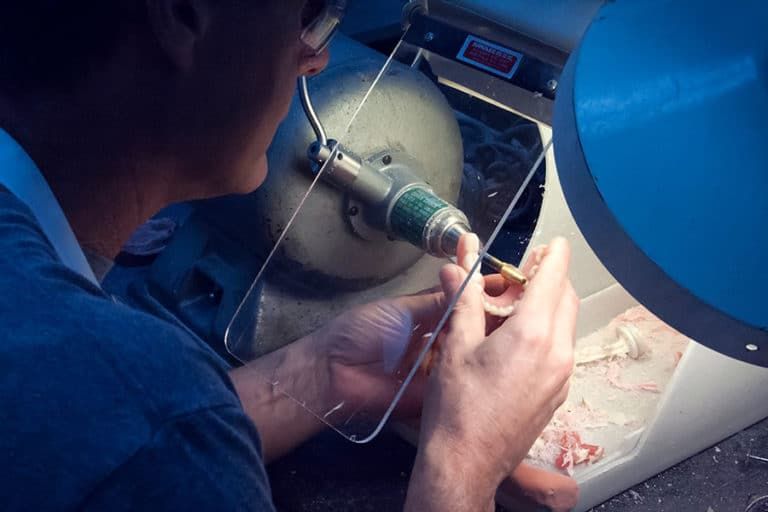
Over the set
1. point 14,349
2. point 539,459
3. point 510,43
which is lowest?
point 539,459

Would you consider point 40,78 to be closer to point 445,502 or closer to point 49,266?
point 49,266

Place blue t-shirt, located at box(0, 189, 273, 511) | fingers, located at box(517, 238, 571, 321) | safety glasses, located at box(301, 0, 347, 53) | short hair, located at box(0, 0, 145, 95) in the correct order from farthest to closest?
fingers, located at box(517, 238, 571, 321) < safety glasses, located at box(301, 0, 347, 53) < short hair, located at box(0, 0, 145, 95) < blue t-shirt, located at box(0, 189, 273, 511)

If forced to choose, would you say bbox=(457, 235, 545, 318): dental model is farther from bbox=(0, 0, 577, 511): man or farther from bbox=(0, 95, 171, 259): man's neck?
bbox=(0, 95, 171, 259): man's neck

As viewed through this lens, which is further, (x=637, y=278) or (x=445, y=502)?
(x=445, y=502)

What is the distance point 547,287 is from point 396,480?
1.16ft

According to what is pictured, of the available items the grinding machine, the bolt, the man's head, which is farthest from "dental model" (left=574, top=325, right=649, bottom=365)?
the man's head

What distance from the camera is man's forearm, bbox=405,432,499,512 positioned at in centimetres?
73

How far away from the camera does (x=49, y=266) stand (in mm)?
473

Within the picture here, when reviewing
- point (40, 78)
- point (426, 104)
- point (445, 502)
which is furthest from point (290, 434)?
point (40, 78)

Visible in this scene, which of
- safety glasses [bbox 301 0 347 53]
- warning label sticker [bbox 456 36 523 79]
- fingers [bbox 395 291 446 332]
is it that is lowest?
fingers [bbox 395 291 446 332]

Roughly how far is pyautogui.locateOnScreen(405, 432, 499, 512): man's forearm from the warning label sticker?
1.30 ft

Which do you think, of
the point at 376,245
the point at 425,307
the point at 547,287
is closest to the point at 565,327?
the point at 547,287

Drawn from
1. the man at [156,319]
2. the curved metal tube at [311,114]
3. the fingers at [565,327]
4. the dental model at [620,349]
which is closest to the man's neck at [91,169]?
the man at [156,319]

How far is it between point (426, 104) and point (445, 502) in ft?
1.56
